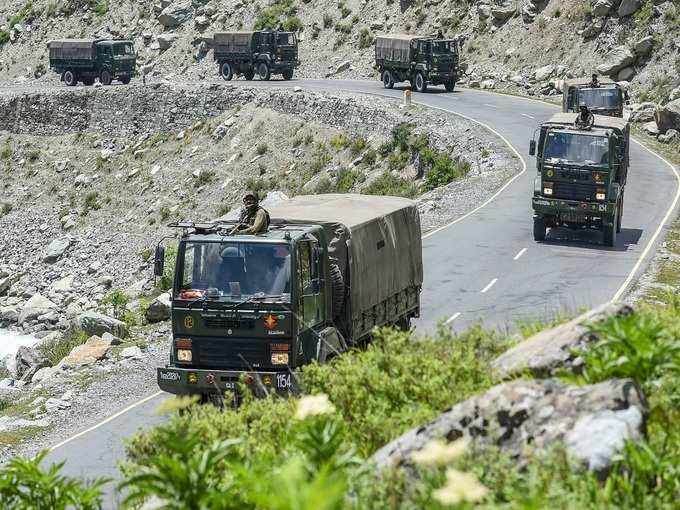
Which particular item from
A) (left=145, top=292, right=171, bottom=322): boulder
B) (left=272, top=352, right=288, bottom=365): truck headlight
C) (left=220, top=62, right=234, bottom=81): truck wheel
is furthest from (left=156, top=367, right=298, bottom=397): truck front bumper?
(left=220, top=62, right=234, bottom=81): truck wheel

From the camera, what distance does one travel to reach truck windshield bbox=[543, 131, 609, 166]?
29.0m

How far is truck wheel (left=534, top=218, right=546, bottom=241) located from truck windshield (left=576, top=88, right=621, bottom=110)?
12.5 meters

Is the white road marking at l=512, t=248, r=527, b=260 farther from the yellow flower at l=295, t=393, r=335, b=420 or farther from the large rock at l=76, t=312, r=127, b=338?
the yellow flower at l=295, t=393, r=335, b=420

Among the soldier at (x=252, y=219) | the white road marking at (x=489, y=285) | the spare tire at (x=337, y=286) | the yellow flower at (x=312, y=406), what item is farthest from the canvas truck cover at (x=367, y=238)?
the yellow flower at (x=312, y=406)

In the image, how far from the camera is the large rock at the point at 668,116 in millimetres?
49069

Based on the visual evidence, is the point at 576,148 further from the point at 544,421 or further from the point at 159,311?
the point at 544,421

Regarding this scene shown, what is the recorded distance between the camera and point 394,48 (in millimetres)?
61406

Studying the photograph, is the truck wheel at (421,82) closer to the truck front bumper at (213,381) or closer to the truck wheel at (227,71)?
the truck wheel at (227,71)

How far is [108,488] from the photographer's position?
1325cm

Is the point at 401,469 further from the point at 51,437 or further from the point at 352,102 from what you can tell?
the point at 352,102

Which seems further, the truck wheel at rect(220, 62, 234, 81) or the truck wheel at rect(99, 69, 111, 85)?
the truck wheel at rect(99, 69, 111, 85)

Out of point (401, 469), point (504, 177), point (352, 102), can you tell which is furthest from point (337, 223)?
point (352, 102)

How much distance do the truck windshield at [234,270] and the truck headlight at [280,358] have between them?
696mm

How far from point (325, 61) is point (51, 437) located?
57324mm
